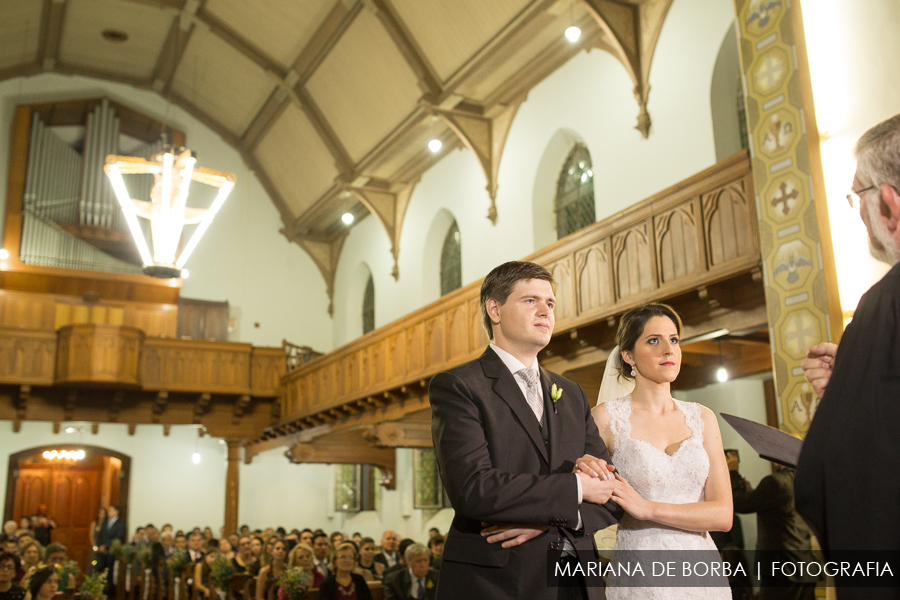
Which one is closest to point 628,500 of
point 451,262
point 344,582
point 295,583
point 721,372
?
point 344,582

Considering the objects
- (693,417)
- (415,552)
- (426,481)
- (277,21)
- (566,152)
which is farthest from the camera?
(426,481)

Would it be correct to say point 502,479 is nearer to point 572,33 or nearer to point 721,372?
point 721,372

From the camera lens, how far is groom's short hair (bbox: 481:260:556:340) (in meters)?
2.55

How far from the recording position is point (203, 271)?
782 inches

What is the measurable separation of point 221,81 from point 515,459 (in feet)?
59.4

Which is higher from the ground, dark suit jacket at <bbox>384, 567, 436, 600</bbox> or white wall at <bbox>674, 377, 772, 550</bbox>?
white wall at <bbox>674, 377, 772, 550</bbox>

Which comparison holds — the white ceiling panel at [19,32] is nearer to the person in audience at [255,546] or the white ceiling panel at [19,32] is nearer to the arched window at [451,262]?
the arched window at [451,262]

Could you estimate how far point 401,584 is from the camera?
7.58 meters

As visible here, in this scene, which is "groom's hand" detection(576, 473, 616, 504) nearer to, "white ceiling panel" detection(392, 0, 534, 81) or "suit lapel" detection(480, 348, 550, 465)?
"suit lapel" detection(480, 348, 550, 465)

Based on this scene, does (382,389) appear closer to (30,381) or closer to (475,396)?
(30,381)

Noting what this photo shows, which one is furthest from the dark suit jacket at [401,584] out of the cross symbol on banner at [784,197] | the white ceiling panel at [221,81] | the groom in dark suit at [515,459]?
the white ceiling panel at [221,81]

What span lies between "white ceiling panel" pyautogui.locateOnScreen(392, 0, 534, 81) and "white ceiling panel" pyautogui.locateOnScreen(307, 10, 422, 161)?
776mm

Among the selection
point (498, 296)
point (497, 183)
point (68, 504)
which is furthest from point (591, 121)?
point (68, 504)

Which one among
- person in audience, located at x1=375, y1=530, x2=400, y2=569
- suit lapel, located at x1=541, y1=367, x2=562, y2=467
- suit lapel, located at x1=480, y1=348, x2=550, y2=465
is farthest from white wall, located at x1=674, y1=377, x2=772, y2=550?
suit lapel, located at x1=480, y1=348, x2=550, y2=465
